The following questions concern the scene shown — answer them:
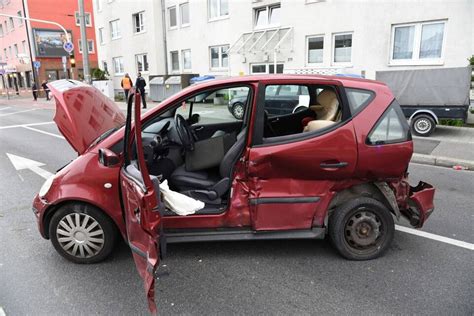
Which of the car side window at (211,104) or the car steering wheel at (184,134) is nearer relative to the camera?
the car side window at (211,104)

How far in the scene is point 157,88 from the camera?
22.7 m

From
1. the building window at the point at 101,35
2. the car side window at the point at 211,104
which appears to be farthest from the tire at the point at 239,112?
the building window at the point at 101,35

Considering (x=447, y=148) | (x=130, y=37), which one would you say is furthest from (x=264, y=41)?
(x=130, y=37)

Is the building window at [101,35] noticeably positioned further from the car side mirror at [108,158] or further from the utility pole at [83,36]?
the car side mirror at [108,158]

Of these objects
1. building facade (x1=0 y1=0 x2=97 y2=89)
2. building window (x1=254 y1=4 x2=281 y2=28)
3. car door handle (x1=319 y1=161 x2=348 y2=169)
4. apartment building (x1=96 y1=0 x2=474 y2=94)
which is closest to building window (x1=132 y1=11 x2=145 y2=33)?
apartment building (x1=96 y1=0 x2=474 y2=94)

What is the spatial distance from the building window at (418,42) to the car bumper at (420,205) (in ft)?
36.5

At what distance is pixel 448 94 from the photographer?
984 cm

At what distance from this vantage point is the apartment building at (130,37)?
24.6 meters

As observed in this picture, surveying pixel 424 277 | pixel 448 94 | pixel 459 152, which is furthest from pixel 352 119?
pixel 448 94

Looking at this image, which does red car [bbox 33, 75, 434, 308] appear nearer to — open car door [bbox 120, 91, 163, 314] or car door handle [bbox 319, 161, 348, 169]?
car door handle [bbox 319, 161, 348, 169]

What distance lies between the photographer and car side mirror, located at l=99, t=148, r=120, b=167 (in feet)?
10.7

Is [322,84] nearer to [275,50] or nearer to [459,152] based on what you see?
[459,152]

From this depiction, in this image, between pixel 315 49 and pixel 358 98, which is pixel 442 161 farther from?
pixel 315 49

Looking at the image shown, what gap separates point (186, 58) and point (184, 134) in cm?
2071
